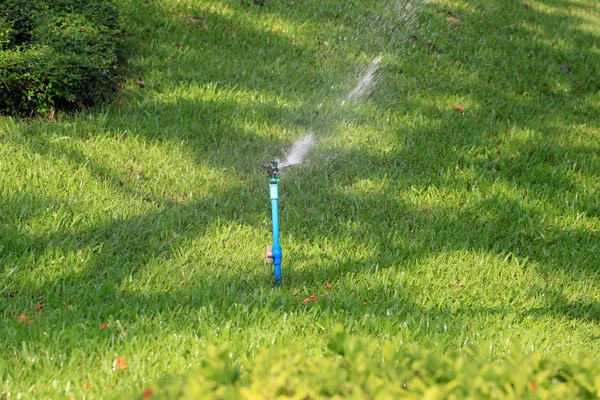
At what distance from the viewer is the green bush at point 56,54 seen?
222 inches

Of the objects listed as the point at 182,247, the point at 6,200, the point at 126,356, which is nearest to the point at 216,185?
the point at 182,247

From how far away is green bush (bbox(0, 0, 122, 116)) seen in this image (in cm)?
563

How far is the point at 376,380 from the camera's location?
6.78 feet

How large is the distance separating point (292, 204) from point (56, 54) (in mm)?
2445

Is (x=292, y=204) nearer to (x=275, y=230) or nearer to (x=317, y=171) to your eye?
(x=317, y=171)

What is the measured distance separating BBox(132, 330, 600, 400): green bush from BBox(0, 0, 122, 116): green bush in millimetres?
4233

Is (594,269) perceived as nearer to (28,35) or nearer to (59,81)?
(59,81)

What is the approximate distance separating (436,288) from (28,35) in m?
4.54

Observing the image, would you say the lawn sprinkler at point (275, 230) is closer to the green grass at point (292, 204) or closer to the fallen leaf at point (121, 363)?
the green grass at point (292, 204)

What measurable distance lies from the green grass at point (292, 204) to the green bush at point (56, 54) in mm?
251

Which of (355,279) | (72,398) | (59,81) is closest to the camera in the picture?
(72,398)

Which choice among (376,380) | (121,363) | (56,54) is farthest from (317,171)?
(376,380)

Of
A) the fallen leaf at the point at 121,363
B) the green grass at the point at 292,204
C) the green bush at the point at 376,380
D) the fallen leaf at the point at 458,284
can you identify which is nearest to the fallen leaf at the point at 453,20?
the green grass at the point at 292,204

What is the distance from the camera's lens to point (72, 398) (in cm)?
283
